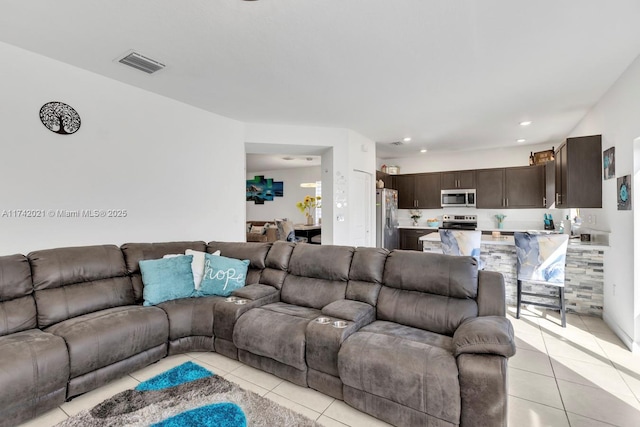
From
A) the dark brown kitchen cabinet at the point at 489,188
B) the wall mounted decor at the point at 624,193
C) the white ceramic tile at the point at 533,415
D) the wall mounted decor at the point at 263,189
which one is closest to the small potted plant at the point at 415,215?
the dark brown kitchen cabinet at the point at 489,188

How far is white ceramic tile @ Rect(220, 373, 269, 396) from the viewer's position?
86.3 inches

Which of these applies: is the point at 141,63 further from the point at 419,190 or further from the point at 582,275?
the point at 419,190

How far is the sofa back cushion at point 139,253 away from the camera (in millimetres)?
2938

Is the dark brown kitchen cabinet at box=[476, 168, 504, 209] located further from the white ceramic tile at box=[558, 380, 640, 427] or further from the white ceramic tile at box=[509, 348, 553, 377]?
the white ceramic tile at box=[558, 380, 640, 427]

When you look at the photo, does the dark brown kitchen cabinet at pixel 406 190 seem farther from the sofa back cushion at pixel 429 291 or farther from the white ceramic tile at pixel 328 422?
the white ceramic tile at pixel 328 422

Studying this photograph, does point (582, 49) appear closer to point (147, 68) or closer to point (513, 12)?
point (513, 12)

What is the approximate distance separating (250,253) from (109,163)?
1799mm

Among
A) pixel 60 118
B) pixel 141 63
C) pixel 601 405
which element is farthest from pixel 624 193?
pixel 60 118

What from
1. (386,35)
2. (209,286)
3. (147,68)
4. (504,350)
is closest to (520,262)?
(504,350)

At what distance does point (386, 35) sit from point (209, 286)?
283 centimetres

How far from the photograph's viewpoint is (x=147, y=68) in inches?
116

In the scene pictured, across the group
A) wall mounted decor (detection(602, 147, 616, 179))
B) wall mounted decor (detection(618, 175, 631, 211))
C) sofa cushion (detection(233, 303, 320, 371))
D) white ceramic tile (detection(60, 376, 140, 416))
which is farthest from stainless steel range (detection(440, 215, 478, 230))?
white ceramic tile (detection(60, 376, 140, 416))

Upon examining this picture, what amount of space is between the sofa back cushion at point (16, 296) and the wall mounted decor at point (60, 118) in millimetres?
1253

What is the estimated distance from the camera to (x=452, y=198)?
6.92 meters
